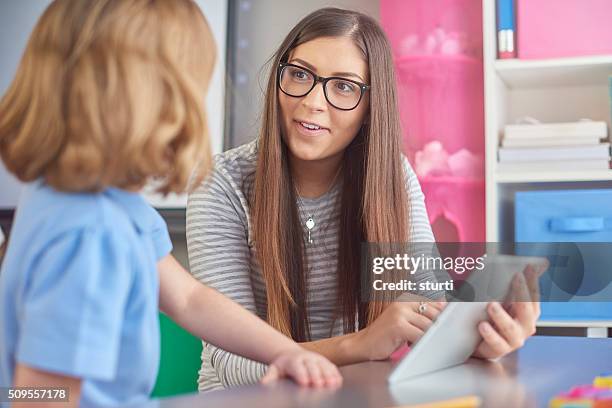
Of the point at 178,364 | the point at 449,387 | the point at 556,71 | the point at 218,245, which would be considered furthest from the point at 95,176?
the point at 556,71

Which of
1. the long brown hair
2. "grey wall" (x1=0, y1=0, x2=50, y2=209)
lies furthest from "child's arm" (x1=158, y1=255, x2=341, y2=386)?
"grey wall" (x1=0, y1=0, x2=50, y2=209)

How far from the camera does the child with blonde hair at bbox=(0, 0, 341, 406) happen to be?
2.17ft

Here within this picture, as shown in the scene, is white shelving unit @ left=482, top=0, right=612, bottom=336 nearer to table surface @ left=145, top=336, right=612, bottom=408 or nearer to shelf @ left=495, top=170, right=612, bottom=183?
shelf @ left=495, top=170, right=612, bottom=183

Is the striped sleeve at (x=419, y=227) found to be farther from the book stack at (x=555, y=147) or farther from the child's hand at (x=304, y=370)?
the book stack at (x=555, y=147)

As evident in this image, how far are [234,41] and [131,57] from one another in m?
1.79

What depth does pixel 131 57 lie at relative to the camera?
739 millimetres

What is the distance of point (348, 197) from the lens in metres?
1.49

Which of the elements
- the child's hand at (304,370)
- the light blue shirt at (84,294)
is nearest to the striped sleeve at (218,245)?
the child's hand at (304,370)

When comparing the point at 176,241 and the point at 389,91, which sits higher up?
the point at 389,91

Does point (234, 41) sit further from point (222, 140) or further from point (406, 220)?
point (406, 220)

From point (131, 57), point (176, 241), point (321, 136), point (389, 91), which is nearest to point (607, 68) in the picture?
point (389, 91)

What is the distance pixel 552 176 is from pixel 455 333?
1.32 m

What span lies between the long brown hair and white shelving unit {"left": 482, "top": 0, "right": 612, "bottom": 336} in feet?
2.54

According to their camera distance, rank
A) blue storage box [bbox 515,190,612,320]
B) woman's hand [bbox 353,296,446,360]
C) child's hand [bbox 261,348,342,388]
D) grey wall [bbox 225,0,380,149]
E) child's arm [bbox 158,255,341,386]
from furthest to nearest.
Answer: grey wall [bbox 225,0,380,149]
blue storage box [bbox 515,190,612,320]
woman's hand [bbox 353,296,446,360]
child's arm [bbox 158,255,341,386]
child's hand [bbox 261,348,342,388]
